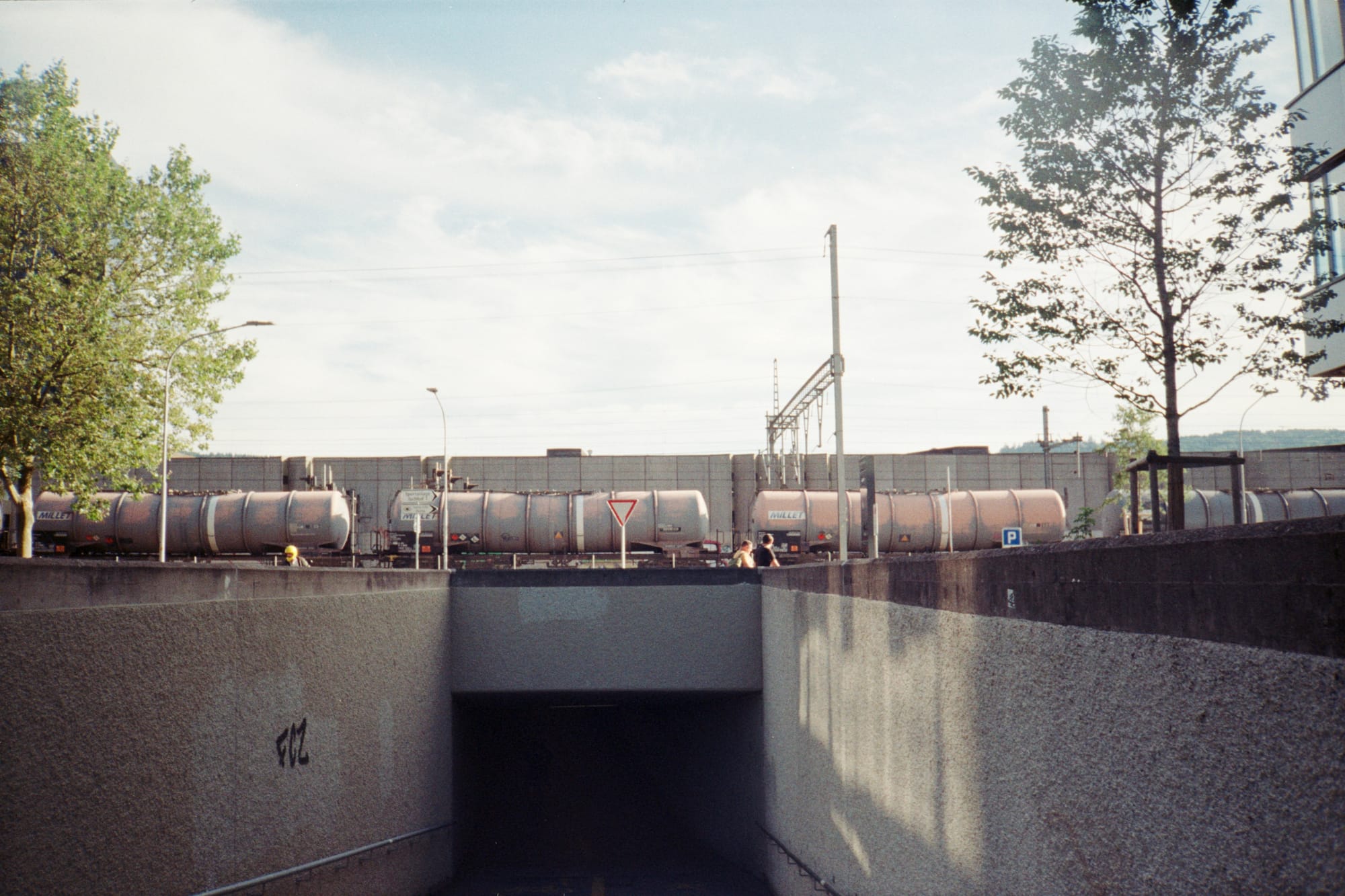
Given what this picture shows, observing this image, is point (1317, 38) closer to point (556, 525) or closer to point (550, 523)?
point (556, 525)

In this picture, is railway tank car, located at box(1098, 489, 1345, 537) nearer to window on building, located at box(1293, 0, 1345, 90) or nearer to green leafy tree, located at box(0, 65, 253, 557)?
window on building, located at box(1293, 0, 1345, 90)

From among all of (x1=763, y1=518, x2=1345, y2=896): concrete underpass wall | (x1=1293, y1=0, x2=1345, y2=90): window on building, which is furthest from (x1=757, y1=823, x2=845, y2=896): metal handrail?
(x1=1293, y1=0, x2=1345, y2=90): window on building

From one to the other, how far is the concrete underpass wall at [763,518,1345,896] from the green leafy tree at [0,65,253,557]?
67.2 ft

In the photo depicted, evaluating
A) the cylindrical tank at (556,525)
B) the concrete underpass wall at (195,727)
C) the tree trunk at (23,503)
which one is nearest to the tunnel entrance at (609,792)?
the concrete underpass wall at (195,727)

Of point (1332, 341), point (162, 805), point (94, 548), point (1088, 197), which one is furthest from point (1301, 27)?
point (94, 548)

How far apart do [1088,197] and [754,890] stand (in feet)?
36.4

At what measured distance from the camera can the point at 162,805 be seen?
677cm

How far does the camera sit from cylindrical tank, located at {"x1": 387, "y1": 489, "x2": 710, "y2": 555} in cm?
3369

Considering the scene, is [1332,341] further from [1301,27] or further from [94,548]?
[94,548]

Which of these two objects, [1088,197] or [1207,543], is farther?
[1088,197]

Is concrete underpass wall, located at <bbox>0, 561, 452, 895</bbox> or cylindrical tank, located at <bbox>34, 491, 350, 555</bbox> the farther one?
cylindrical tank, located at <bbox>34, 491, 350, 555</bbox>

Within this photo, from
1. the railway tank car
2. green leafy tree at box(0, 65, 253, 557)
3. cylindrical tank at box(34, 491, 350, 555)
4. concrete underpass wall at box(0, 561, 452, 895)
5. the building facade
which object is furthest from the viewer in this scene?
the railway tank car

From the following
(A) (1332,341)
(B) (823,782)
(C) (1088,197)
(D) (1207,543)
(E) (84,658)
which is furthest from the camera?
(A) (1332,341)

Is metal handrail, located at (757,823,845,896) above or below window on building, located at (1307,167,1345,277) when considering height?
below
